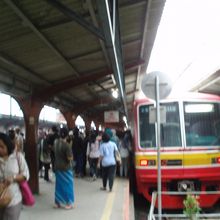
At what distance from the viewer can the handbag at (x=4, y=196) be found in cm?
466

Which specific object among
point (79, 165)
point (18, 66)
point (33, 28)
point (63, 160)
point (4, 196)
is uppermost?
point (33, 28)

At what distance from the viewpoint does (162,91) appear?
833cm

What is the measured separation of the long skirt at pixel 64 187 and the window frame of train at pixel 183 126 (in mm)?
2422

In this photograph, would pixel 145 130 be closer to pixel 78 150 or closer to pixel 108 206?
pixel 108 206

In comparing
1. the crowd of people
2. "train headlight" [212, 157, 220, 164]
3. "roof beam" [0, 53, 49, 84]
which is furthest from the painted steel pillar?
"train headlight" [212, 157, 220, 164]

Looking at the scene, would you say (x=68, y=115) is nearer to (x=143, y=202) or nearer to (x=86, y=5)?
(x=143, y=202)

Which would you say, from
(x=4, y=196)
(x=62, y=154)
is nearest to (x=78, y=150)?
(x=62, y=154)

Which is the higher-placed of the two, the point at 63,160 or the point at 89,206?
the point at 63,160

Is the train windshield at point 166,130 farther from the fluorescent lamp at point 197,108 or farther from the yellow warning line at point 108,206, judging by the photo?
the yellow warning line at point 108,206

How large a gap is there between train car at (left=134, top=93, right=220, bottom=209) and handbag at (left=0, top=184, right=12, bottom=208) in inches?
231

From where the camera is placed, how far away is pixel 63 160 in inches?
343

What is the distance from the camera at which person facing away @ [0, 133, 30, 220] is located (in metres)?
4.77

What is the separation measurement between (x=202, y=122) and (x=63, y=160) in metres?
3.91

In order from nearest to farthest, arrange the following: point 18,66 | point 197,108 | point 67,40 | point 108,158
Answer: point 67,40 < point 18,66 < point 197,108 < point 108,158
